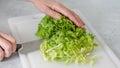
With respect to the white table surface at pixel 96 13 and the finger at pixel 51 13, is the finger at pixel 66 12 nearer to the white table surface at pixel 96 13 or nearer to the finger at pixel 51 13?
the finger at pixel 51 13

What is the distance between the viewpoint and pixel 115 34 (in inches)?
46.9

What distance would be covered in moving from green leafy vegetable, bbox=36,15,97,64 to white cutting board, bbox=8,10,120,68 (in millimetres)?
27

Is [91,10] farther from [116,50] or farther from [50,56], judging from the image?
[50,56]

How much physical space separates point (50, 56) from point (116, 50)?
0.99 ft

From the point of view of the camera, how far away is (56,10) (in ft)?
3.67

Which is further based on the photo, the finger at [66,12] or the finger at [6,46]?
the finger at [66,12]

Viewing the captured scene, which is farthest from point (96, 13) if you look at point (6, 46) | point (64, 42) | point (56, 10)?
point (6, 46)

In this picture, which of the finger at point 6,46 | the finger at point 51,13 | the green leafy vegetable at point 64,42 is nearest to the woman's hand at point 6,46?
the finger at point 6,46

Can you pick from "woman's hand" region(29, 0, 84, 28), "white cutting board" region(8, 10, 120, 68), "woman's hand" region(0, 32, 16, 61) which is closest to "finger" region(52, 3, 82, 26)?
"woman's hand" region(29, 0, 84, 28)

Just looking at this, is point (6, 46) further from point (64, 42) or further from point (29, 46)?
point (64, 42)

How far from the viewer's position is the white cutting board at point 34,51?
978mm

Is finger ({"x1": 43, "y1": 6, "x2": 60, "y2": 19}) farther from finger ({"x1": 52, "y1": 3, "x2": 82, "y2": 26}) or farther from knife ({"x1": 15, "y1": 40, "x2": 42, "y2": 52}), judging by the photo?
knife ({"x1": 15, "y1": 40, "x2": 42, "y2": 52})

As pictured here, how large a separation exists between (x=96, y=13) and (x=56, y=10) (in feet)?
1.01

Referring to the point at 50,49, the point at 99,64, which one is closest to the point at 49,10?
the point at 50,49
